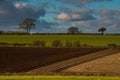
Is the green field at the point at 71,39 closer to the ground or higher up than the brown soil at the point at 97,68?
higher up

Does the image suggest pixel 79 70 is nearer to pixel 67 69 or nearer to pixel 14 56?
pixel 67 69

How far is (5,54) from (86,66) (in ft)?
50.2

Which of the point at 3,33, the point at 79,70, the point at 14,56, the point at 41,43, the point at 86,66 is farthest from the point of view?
the point at 3,33

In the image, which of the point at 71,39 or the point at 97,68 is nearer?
the point at 97,68

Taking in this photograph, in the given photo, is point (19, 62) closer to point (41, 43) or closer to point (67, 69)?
point (67, 69)

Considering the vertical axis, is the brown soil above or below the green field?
below

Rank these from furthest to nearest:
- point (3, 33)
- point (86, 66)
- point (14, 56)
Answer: point (3, 33), point (14, 56), point (86, 66)

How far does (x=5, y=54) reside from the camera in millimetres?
48688

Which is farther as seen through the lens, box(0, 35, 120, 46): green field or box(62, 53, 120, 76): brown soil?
box(0, 35, 120, 46): green field

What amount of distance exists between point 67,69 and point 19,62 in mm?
9415

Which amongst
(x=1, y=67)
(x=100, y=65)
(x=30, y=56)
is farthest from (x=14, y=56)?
(x=100, y=65)

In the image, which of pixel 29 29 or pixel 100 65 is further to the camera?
pixel 29 29

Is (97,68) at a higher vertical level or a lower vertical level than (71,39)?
lower

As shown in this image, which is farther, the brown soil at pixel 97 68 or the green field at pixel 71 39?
the green field at pixel 71 39
